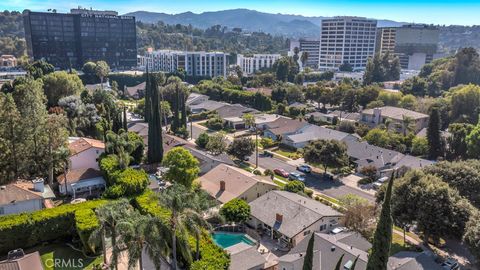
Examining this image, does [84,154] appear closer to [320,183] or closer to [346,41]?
[320,183]

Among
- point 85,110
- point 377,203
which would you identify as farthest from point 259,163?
point 85,110

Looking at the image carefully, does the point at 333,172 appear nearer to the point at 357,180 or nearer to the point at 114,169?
the point at 357,180

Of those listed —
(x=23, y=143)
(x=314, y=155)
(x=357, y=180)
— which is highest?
(x=23, y=143)

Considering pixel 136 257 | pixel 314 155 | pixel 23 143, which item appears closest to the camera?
pixel 136 257

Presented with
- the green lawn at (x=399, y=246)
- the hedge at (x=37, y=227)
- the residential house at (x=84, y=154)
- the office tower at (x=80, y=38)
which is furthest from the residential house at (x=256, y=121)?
the office tower at (x=80, y=38)

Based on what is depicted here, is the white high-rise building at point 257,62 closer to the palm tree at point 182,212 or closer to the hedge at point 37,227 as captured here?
the hedge at point 37,227

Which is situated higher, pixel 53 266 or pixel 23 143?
pixel 23 143

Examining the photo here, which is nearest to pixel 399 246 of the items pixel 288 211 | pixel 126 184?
pixel 288 211
